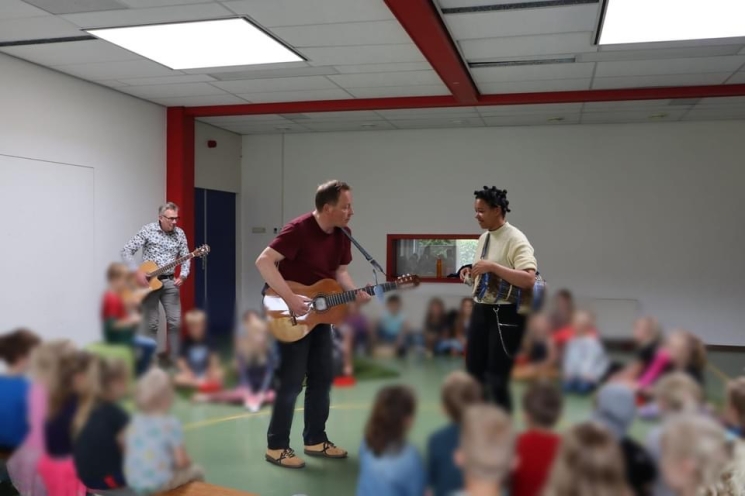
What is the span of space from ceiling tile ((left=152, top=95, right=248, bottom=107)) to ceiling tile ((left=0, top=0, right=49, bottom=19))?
9.03 ft

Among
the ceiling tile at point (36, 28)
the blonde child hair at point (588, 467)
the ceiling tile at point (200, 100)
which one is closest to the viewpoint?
the blonde child hair at point (588, 467)

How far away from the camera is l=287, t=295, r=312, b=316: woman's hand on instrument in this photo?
1501 millimetres

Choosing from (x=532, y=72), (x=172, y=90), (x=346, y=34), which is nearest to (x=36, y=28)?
(x=172, y=90)

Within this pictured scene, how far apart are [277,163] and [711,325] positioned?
21.4 feet

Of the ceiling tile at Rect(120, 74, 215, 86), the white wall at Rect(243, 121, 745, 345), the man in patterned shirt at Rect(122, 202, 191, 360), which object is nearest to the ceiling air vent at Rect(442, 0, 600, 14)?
the man in patterned shirt at Rect(122, 202, 191, 360)

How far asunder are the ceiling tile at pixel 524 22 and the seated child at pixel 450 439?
388 centimetres

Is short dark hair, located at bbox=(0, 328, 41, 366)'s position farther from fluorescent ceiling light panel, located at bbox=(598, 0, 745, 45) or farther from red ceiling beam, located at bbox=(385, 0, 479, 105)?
fluorescent ceiling light panel, located at bbox=(598, 0, 745, 45)

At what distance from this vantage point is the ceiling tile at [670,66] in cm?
558

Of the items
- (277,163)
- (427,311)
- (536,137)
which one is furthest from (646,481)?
(277,163)

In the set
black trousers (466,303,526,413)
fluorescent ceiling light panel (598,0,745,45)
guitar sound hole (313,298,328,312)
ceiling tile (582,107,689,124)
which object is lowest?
black trousers (466,303,526,413)

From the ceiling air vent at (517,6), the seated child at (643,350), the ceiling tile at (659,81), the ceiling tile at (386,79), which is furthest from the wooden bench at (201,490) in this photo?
the ceiling tile at (659,81)

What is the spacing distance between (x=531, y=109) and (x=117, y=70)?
4682 mm

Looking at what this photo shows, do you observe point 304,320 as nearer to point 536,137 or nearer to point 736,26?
point 736,26

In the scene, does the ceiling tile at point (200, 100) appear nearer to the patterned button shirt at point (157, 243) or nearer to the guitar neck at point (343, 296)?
the patterned button shirt at point (157, 243)
